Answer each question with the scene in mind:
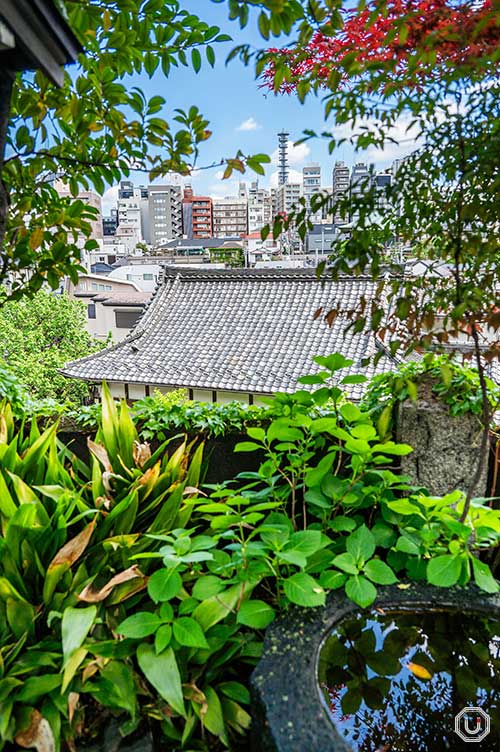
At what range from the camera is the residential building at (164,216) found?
3138 cm

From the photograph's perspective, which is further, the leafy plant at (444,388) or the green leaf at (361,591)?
the leafy plant at (444,388)

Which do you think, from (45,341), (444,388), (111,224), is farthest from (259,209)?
(111,224)

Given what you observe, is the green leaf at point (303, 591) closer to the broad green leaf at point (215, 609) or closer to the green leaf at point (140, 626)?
the broad green leaf at point (215, 609)

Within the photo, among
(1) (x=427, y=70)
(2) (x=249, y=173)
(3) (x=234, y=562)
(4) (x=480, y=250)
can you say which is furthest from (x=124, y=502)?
(1) (x=427, y=70)

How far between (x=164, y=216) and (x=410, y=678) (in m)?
34.2

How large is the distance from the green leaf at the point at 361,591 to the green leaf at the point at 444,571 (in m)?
0.13

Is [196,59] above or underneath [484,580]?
above

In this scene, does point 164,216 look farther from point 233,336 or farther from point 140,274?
point 233,336

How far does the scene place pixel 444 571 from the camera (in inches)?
40.6

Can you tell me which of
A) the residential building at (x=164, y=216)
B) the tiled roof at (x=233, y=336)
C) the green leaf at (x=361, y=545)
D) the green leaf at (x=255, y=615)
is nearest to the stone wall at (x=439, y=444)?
the green leaf at (x=361, y=545)

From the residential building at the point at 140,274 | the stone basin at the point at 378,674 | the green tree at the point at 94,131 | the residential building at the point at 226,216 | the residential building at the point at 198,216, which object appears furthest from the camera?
the residential building at the point at 198,216

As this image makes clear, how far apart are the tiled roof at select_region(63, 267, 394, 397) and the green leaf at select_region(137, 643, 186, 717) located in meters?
6.60

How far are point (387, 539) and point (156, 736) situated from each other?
0.67m

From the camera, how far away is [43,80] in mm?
1132
